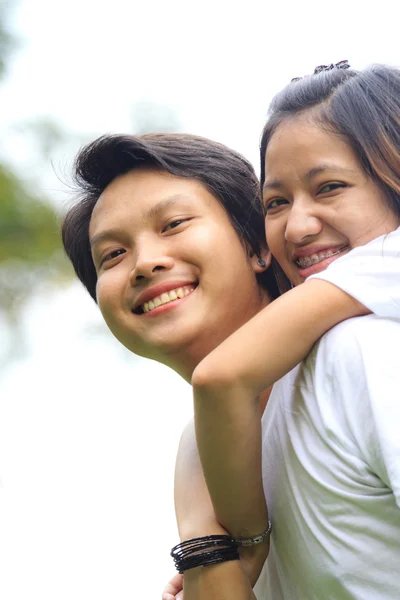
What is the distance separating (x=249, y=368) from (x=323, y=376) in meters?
0.13

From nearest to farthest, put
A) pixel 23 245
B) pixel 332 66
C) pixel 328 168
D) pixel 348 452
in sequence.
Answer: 1. pixel 348 452
2. pixel 328 168
3. pixel 332 66
4. pixel 23 245

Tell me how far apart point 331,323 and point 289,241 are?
1.30 ft

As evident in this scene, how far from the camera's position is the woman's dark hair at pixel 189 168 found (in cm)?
216

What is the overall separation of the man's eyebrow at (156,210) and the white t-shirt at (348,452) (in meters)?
0.57

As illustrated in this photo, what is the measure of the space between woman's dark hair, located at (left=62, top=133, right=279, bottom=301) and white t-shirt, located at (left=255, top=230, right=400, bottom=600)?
1.87ft

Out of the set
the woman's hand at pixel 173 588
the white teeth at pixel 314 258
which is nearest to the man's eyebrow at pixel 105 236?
the white teeth at pixel 314 258

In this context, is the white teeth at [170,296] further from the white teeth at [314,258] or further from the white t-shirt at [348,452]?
the white t-shirt at [348,452]

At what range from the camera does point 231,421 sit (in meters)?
1.57

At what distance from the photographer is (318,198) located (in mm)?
1863

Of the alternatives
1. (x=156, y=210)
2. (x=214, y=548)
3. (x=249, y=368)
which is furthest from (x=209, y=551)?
(x=156, y=210)

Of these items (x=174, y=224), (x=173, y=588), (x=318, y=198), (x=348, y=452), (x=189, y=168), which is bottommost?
(x=173, y=588)

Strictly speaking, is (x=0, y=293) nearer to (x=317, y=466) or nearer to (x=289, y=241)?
(x=289, y=241)

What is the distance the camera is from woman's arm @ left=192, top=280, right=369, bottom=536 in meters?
1.54

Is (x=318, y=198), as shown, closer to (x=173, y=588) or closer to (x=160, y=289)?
(x=160, y=289)
